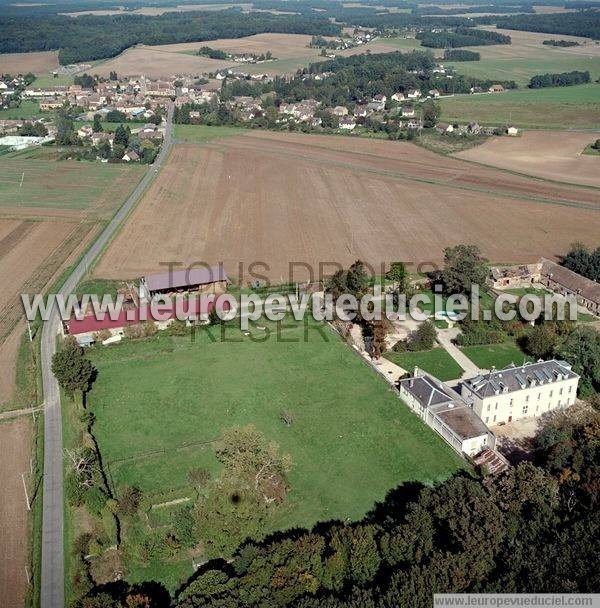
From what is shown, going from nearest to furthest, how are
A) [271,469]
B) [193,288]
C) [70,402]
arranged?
[271,469]
[70,402]
[193,288]

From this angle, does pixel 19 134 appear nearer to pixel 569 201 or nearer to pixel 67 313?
pixel 67 313

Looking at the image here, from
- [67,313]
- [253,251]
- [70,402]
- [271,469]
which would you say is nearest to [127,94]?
[253,251]

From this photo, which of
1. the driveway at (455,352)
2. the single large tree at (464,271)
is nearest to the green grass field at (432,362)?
the driveway at (455,352)

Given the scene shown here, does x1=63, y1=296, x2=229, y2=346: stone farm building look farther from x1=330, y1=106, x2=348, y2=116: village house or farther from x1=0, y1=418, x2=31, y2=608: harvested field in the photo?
x1=330, y1=106, x2=348, y2=116: village house

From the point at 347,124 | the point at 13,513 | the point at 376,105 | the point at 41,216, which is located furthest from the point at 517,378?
the point at 376,105

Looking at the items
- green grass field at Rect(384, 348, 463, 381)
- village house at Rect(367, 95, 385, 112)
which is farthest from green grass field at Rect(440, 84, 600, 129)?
green grass field at Rect(384, 348, 463, 381)

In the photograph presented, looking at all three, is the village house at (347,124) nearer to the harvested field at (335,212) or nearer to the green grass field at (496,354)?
the harvested field at (335,212)

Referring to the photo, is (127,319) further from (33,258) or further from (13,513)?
(33,258)
